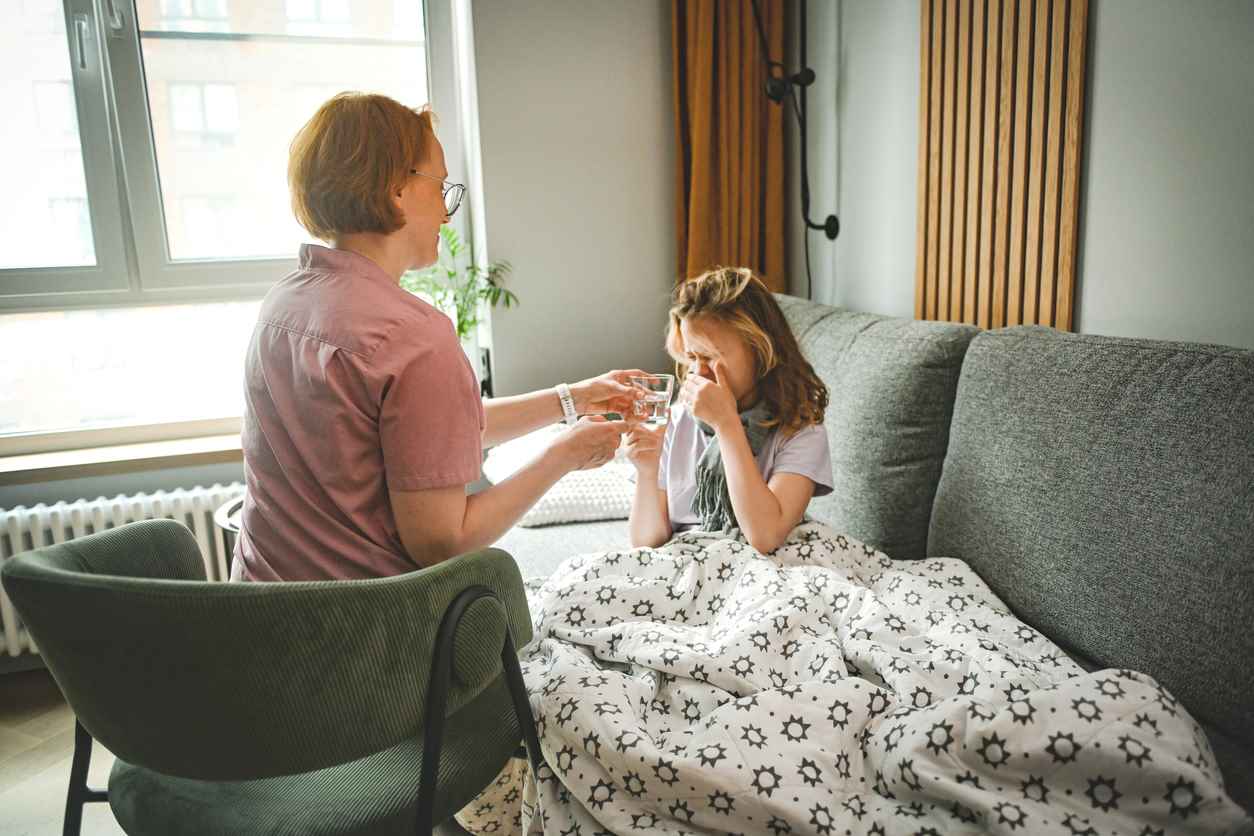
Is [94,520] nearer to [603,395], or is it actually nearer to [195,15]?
[195,15]

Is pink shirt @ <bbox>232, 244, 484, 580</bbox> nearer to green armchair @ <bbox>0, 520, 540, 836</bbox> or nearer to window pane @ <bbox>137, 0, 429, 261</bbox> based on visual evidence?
green armchair @ <bbox>0, 520, 540, 836</bbox>

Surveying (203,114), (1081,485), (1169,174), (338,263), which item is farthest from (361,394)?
(203,114)

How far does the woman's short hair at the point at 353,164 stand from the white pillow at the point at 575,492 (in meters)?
0.92

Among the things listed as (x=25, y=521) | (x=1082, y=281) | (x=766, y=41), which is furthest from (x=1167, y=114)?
(x=25, y=521)

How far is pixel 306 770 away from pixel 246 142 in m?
2.40

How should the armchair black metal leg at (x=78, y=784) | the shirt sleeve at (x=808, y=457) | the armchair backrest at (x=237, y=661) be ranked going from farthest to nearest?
1. the shirt sleeve at (x=808, y=457)
2. the armchair black metal leg at (x=78, y=784)
3. the armchair backrest at (x=237, y=661)

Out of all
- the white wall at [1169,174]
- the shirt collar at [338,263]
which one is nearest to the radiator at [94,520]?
the shirt collar at [338,263]

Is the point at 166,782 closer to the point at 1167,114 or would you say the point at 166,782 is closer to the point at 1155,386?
the point at 1155,386

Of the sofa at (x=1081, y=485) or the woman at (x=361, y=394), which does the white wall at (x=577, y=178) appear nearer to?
the sofa at (x=1081, y=485)

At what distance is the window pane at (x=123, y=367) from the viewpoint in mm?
2697

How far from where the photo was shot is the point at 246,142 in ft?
9.03

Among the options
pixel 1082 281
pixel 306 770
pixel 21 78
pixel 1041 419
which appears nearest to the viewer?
pixel 306 770

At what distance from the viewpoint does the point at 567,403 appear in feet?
5.65

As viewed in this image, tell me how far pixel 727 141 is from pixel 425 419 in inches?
77.9
